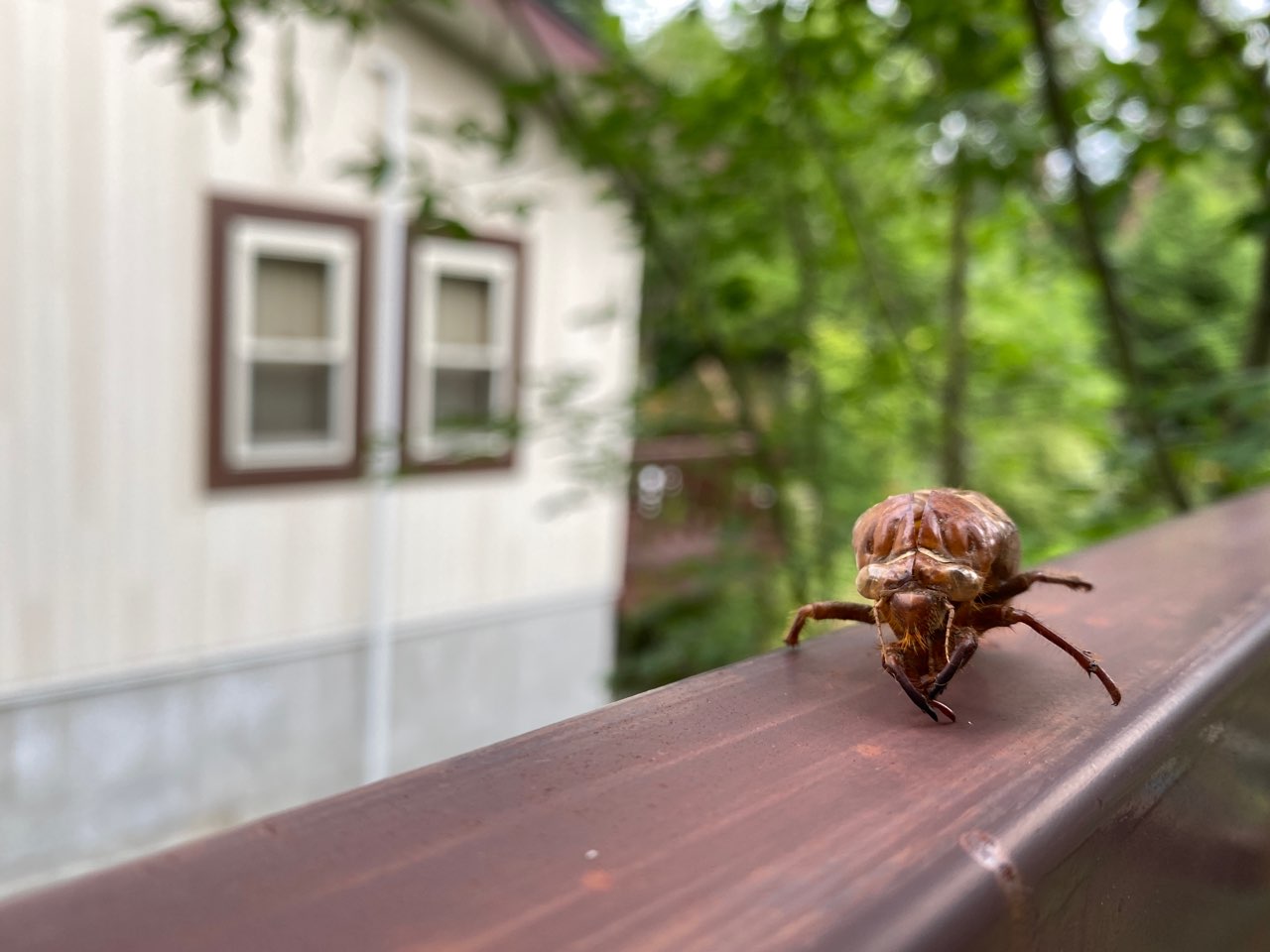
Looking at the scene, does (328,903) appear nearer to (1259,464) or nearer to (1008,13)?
(1259,464)

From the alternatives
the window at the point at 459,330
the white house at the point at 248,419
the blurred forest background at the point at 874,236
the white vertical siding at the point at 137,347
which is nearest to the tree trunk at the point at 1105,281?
the blurred forest background at the point at 874,236

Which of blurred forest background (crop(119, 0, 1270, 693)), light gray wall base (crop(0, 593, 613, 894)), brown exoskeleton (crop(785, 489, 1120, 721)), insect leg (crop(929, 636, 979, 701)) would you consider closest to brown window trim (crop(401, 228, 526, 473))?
light gray wall base (crop(0, 593, 613, 894))

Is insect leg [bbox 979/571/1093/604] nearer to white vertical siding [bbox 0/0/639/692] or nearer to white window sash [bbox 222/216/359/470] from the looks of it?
white vertical siding [bbox 0/0/639/692]

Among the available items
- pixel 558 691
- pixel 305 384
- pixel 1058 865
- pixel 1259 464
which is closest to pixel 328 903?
pixel 1058 865

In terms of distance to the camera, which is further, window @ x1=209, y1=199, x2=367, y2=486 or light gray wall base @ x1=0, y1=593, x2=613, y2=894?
window @ x1=209, y1=199, x2=367, y2=486

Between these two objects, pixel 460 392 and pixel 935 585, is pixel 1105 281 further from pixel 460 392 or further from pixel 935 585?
pixel 460 392
